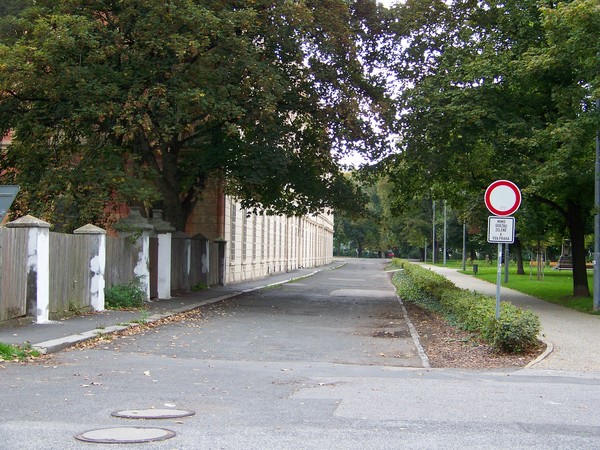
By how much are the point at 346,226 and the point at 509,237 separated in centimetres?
11483

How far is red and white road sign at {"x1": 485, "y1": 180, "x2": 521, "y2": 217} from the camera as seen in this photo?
1218 centimetres

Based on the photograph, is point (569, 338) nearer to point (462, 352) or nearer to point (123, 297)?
point (462, 352)

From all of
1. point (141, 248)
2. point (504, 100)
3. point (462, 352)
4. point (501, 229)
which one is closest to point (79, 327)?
point (141, 248)

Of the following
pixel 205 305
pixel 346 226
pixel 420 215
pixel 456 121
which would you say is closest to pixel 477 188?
pixel 456 121

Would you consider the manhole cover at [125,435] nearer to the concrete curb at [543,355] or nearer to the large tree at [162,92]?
the concrete curb at [543,355]

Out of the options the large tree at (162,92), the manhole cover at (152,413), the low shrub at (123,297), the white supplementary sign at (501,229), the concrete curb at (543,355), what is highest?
the large tree at (162,92)

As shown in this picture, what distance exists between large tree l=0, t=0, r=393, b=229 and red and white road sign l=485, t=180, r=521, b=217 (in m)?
7.42

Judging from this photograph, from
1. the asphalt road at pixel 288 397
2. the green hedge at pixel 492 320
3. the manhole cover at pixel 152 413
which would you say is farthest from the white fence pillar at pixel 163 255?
the manhole cover at pixel 152 413

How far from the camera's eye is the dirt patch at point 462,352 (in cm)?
1077

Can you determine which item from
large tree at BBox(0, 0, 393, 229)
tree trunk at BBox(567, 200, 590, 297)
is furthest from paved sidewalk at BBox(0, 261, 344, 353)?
tree trunk at BBox(567, 200, 590, 297)

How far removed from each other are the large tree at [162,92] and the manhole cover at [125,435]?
11.4 meters

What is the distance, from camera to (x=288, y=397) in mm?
7445

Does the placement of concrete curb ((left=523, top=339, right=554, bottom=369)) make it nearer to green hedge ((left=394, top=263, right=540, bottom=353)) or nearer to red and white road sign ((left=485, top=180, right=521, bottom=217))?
green hedge ((left=394, top=263, right=540, bottom=353))

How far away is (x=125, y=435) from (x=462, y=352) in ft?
24.9
